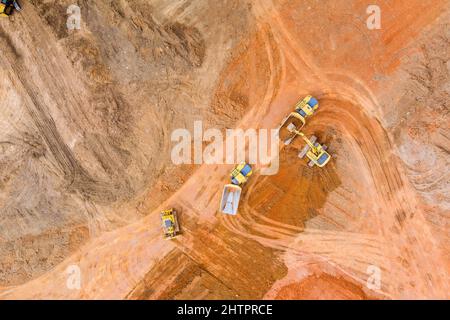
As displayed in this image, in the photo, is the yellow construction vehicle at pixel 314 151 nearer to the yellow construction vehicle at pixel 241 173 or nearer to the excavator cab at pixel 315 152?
the excavator cab at pixel 315 152

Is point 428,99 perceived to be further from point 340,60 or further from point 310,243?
point 310,243

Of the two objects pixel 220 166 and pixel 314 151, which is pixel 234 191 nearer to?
pixel 220 166

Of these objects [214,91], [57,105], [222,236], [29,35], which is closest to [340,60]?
[214,91]

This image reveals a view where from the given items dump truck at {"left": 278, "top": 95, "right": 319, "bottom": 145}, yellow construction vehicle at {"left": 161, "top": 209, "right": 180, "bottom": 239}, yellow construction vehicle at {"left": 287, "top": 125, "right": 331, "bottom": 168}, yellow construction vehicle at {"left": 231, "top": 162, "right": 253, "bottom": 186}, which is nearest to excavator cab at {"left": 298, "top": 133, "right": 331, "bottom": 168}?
yellow construction vehicle at {"left": 287, "top": 125, "right": 331, "bottom": 168}

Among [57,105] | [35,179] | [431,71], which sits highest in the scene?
[431,71]

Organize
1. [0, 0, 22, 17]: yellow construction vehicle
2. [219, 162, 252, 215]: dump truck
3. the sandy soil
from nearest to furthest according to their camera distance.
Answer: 1. [0, 0, 22, 17]: yellow construction vehicle
2. the sandy soil
3. [219, 162, 252, 215]: dump truck

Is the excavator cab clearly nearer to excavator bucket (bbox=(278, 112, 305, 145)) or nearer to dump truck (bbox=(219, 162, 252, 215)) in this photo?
excavator bucket (bbox=(278, 112, 305, 145))

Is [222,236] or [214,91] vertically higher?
[214,91]

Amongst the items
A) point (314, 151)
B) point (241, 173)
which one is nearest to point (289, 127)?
point (314, 151)
